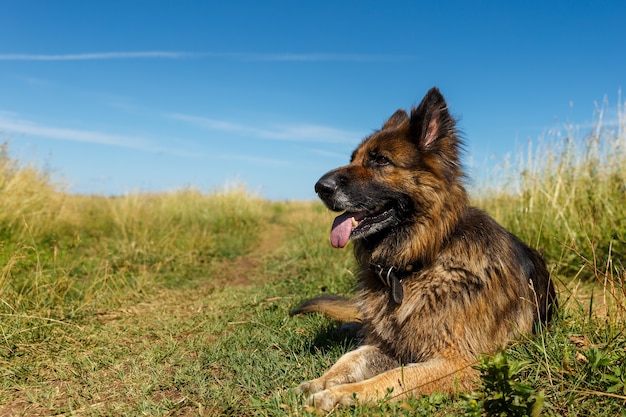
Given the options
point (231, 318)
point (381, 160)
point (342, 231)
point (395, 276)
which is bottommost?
point (231, 318)

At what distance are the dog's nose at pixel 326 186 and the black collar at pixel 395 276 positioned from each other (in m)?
0.66

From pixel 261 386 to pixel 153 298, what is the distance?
340cm

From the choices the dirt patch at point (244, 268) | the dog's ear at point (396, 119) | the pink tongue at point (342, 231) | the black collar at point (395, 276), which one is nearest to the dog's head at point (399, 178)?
the pink tongue at point (342, 231)

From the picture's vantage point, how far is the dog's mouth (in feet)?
11.2

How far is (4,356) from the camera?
12.9ft

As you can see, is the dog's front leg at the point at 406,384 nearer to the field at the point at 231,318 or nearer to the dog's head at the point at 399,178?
the field at the point at 231,318

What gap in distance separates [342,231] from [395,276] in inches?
20.5

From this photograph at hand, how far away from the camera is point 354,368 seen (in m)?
3.24

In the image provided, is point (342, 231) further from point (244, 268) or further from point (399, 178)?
point (244, 268)

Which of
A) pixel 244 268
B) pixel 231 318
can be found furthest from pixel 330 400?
pixel 244 268

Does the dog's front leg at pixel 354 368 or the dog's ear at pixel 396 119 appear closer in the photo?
the dog's front leg at pixel 354 368

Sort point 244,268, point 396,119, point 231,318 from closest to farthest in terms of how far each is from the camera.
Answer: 1. point 396,119
2. point 231,318
3. point 244,268

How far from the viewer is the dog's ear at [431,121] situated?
339cm

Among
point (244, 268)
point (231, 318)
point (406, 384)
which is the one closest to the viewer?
point (406, 384)
